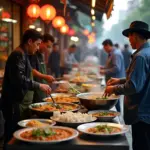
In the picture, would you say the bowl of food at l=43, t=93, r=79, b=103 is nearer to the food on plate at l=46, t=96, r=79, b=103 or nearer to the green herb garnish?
the food on plate at l=46, t=96, r=79, b=103

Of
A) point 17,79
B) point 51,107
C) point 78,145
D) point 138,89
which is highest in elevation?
point 17,79

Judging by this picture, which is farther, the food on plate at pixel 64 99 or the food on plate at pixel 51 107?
the food on plate at pixel 64 99

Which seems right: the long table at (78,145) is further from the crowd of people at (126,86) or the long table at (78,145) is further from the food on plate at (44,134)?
the crowd of people at (126,86)

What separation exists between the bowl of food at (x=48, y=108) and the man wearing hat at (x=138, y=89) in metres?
0.73

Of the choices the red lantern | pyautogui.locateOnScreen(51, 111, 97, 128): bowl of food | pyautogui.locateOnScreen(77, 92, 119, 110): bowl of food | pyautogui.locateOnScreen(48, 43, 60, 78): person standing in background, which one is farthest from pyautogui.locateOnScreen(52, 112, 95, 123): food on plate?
pyautogui.locateOnScreen(48, 43, 60, 78): person standing in background

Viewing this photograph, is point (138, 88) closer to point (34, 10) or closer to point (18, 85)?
point (18, 85)

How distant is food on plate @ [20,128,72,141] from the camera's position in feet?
11.5

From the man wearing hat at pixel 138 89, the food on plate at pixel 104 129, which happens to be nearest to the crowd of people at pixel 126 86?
the man wearing hat at pixel 138 89

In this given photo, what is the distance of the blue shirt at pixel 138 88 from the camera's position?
4.50 m

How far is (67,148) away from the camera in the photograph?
11.5 ft

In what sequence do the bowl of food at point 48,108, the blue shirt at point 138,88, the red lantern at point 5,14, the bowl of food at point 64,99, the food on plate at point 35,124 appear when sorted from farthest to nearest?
the red lantern at point 5,14 → the bowl of food at point 64,99 → the bowl of food at point 48,108 → the blue shirt at point 138,88 → the food on plate at point 35,124

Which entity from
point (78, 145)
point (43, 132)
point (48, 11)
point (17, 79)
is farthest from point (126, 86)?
point (48, 11)

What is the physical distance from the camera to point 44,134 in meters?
3.58

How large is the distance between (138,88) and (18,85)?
189 cm
